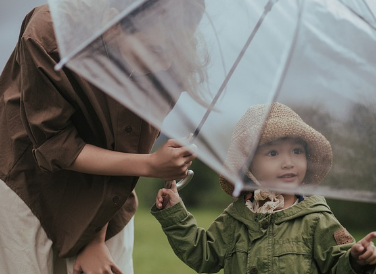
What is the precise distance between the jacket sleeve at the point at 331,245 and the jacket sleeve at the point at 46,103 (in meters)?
0.76

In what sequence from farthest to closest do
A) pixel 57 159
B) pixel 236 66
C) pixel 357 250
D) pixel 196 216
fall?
1. pixel 196 216
2. pixel 57 159
3. pixel 357 250
4. pixel 236 66

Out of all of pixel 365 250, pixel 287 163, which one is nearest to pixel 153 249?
pixel 287 163

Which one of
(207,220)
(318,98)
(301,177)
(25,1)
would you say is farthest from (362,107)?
(207,220)

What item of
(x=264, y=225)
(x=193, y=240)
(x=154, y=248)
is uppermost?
(x=264, y=225)

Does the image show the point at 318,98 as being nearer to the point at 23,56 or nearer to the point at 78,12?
the point at 78,12

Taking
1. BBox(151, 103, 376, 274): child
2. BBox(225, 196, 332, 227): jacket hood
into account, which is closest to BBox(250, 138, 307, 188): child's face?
BBox(151, 103, 376, 274): child

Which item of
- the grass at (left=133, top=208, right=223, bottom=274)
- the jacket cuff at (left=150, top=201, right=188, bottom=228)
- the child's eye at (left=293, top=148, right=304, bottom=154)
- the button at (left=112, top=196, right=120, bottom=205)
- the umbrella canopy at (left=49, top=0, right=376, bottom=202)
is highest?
the umbrella canopy at (left=49, top=0, right=376, bottom=202)

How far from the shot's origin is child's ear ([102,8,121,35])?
2340 millimetres

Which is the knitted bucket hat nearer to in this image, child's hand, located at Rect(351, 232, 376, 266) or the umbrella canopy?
the umbrella canopy

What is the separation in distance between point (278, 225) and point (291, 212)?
0.19 feet

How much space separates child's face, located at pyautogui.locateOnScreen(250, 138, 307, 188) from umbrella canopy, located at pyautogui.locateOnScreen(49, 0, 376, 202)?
203mm

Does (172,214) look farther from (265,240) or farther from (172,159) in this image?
(172,159)

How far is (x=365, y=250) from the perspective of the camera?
2.38m

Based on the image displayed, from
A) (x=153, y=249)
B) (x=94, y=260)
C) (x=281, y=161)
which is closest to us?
(x=281, y=161)
